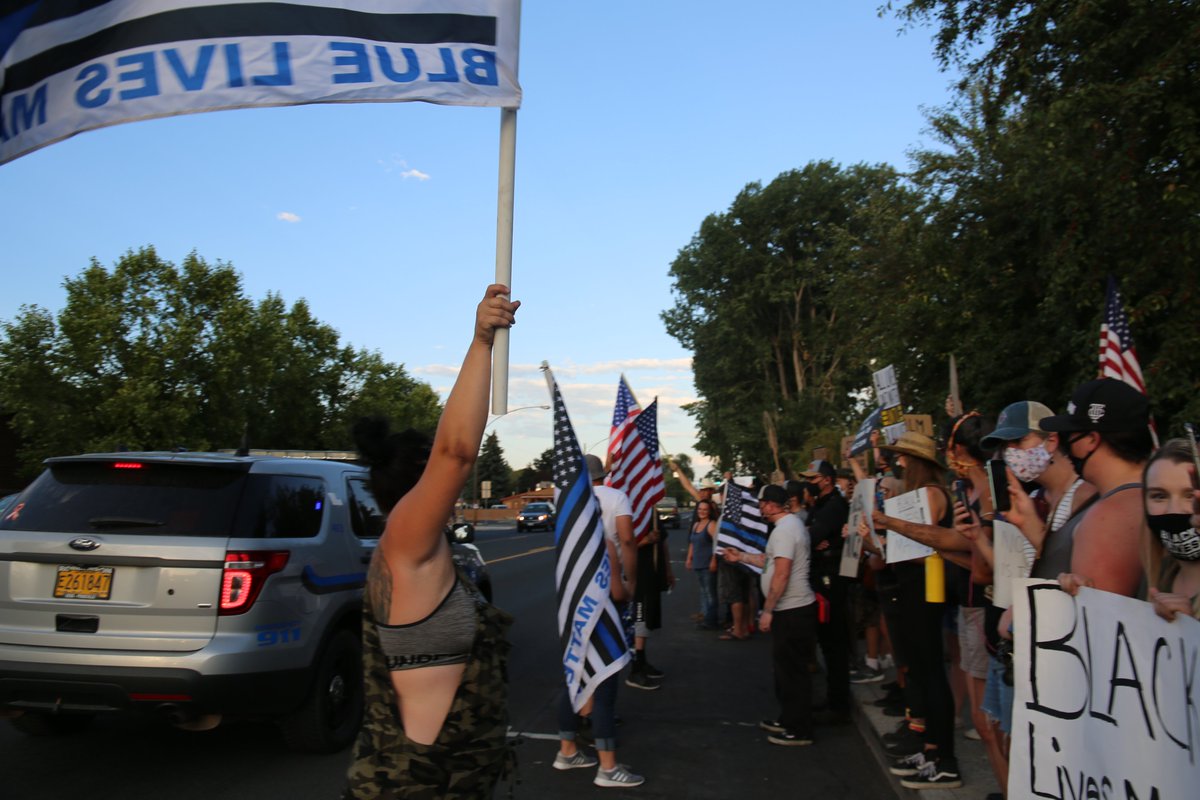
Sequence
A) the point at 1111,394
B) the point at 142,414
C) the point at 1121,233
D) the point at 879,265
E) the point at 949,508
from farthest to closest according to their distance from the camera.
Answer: the point at 142,414
the point at 879,265
the point at 1121,233
the point at 949,508
the point at 1111,394

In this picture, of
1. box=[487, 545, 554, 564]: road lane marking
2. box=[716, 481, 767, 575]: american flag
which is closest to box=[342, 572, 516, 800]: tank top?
box=[716, 481, 767, 575]: american flag

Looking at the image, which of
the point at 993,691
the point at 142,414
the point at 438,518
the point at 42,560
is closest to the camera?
the point at 438,518

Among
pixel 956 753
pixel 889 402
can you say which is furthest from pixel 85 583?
pixel 889 402

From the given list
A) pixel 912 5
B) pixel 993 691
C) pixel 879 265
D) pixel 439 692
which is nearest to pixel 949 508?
pixel 993 691

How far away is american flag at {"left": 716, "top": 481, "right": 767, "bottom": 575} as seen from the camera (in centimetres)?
1068

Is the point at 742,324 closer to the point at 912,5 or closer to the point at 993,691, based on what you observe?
the point at 912,5

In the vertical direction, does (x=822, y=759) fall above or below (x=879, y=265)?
below

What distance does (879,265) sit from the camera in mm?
21969

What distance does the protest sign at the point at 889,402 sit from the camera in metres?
8.08

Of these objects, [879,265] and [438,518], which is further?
[879,265]

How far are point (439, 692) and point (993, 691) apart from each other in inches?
116

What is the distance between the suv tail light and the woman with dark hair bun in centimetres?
303

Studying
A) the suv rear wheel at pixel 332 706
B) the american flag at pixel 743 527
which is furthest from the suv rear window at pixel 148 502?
the american flag at pixel 743 527

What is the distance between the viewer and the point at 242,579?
535cm
